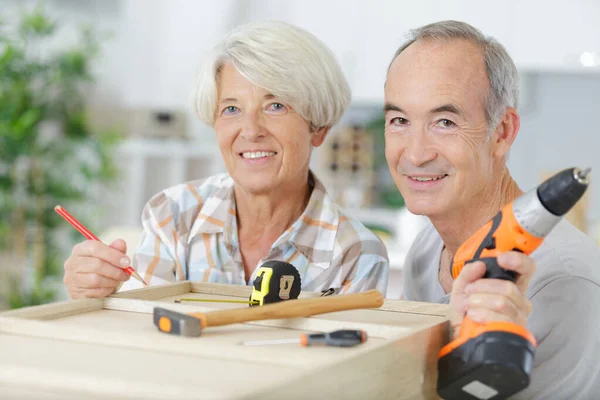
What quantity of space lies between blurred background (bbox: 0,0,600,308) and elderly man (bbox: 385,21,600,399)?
2317 millimetres

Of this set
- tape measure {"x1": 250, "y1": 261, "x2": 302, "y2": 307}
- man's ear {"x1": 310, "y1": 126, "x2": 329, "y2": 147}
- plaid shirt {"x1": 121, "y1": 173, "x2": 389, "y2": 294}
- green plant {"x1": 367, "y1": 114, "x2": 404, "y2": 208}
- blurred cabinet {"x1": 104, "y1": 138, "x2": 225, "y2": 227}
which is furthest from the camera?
blurred cabinet {"x1": 104, "y1": 138, "x2": 225, "y2": 227}

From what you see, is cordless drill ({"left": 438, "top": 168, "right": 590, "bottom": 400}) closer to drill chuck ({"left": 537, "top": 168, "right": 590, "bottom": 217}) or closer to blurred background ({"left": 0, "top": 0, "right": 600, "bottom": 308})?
drill chuck ({"left": 537, "top": 168, "right": 590, "bottom": 217})

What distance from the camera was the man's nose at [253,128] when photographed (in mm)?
1654

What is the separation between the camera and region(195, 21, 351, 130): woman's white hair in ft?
5.37

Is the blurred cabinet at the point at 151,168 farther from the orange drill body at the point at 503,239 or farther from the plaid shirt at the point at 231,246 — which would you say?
the orange drill body at the point at 503,239

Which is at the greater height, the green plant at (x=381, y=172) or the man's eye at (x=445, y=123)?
the man's eye at (x=445, y=123)

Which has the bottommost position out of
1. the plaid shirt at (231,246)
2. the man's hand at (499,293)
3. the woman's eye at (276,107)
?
the plaid shirt at (231,246)

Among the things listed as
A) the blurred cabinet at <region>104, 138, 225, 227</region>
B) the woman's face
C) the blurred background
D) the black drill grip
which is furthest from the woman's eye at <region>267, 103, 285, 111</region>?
the blurred cabinet at <region>104, 138, 225, 227</region>

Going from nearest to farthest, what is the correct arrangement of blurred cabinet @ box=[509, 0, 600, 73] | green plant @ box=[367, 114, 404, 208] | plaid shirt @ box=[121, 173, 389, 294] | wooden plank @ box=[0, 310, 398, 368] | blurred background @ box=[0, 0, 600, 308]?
wooden plank @ box=[0, 310, 398, 368], plaid shirt @ box=[121, 173, 389, 294], blurred cabinet @ box=[509, 0, 600, 73], blurred background @ box=[0, 0, 600, 308], green plant @ box=[367, 114, 404, 208]

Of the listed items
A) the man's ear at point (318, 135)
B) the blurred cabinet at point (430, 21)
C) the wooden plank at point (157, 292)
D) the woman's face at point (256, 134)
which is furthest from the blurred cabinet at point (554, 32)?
the wooden plank at point (157, 292)

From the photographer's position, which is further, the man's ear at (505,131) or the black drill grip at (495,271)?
the man's ear at (505,131)

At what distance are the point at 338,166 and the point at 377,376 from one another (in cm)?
364

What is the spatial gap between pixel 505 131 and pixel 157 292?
68cm

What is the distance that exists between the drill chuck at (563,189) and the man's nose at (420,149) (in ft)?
1.56
